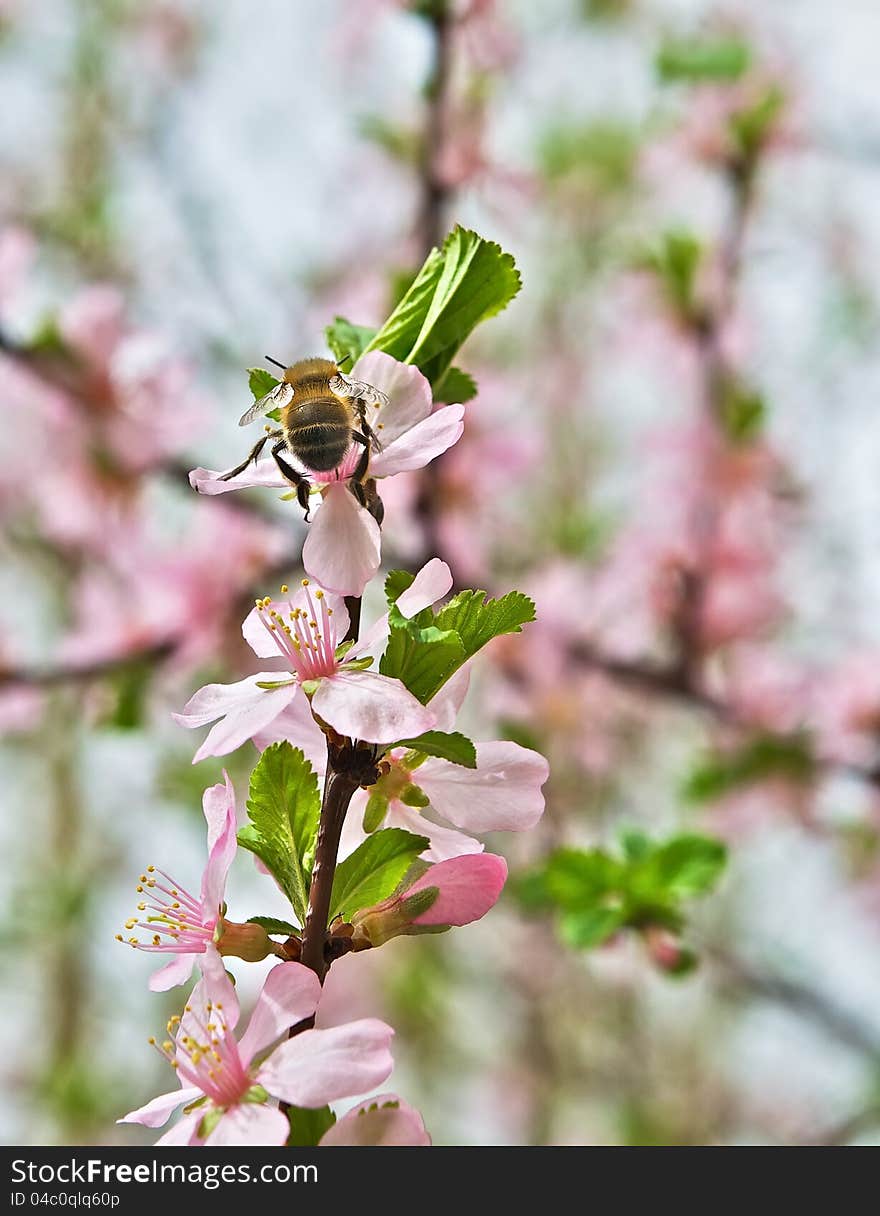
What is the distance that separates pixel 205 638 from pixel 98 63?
272cm

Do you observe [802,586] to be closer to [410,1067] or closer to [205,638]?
[205,638]

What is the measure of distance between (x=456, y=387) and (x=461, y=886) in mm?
288

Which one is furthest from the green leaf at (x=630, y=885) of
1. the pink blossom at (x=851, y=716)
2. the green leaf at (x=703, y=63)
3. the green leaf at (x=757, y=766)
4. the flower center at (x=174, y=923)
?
the green leaf at (x=703, y=63)

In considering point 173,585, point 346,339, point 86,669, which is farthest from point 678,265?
point 346,339

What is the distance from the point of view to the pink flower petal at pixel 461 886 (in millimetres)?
502

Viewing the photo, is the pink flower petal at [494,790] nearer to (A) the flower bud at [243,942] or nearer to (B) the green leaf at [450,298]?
(A) the flower bud at [243,942]

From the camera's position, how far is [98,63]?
3.67 m

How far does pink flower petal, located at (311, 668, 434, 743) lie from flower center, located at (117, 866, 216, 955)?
0.41 feet

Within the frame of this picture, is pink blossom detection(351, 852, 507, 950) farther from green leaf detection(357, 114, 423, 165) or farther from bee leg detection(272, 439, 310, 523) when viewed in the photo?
green leaf detection(357, 114, 423, 165)

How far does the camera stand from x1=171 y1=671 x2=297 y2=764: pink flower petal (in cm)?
49

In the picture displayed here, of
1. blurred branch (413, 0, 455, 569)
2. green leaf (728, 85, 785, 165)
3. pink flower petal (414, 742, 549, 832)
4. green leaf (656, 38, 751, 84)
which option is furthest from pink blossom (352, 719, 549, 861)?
green leaf (728, 85, 785, 165)

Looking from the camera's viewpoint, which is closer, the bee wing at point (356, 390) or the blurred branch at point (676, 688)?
the bee wing at point (356, 390)

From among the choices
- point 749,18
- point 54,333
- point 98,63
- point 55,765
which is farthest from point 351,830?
point 55,765

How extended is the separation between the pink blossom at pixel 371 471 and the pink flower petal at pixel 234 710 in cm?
6
